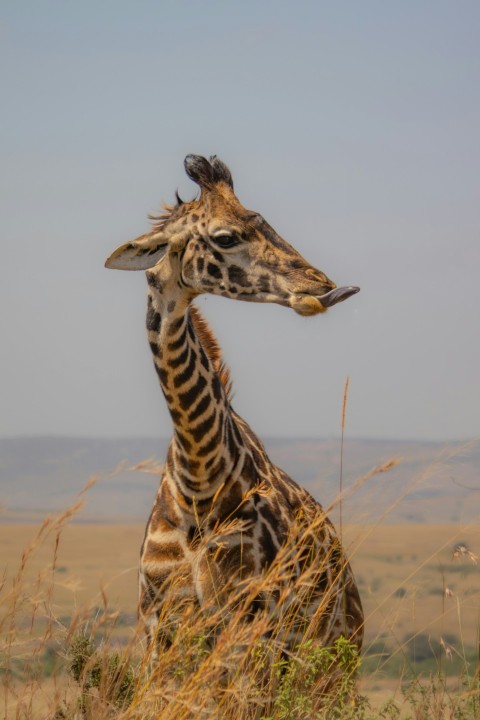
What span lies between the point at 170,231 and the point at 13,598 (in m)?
2.77

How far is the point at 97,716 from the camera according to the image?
4895 mm

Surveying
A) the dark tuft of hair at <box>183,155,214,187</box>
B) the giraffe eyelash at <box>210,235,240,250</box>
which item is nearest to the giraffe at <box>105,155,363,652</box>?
the giraffe eyelash at <box>210,235,240,250</box>

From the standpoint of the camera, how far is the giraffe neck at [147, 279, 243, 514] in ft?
22.0

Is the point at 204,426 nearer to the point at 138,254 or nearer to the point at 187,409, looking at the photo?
the point at 187,409

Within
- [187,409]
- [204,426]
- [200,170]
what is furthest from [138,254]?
[204,426]

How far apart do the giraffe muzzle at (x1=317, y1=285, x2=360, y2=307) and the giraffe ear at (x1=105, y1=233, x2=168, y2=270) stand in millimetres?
1275

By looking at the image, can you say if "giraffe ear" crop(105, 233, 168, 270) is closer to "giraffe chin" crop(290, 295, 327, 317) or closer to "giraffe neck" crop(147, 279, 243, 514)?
"giraffe neck" crop(147, 279, 243, 514)

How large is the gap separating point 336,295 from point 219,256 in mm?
994

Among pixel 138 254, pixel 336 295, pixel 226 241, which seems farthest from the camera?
pixel 138 254

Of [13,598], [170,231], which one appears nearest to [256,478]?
[170,231]

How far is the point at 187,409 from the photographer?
6738 mm

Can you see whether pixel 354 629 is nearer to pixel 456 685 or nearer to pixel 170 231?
pixel 456 685

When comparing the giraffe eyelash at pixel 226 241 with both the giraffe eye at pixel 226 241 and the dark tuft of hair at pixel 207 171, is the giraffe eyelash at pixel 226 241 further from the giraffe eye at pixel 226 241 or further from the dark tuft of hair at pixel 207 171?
the dark tuft of hair at pixel 207 171

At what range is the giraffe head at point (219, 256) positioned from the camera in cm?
648
